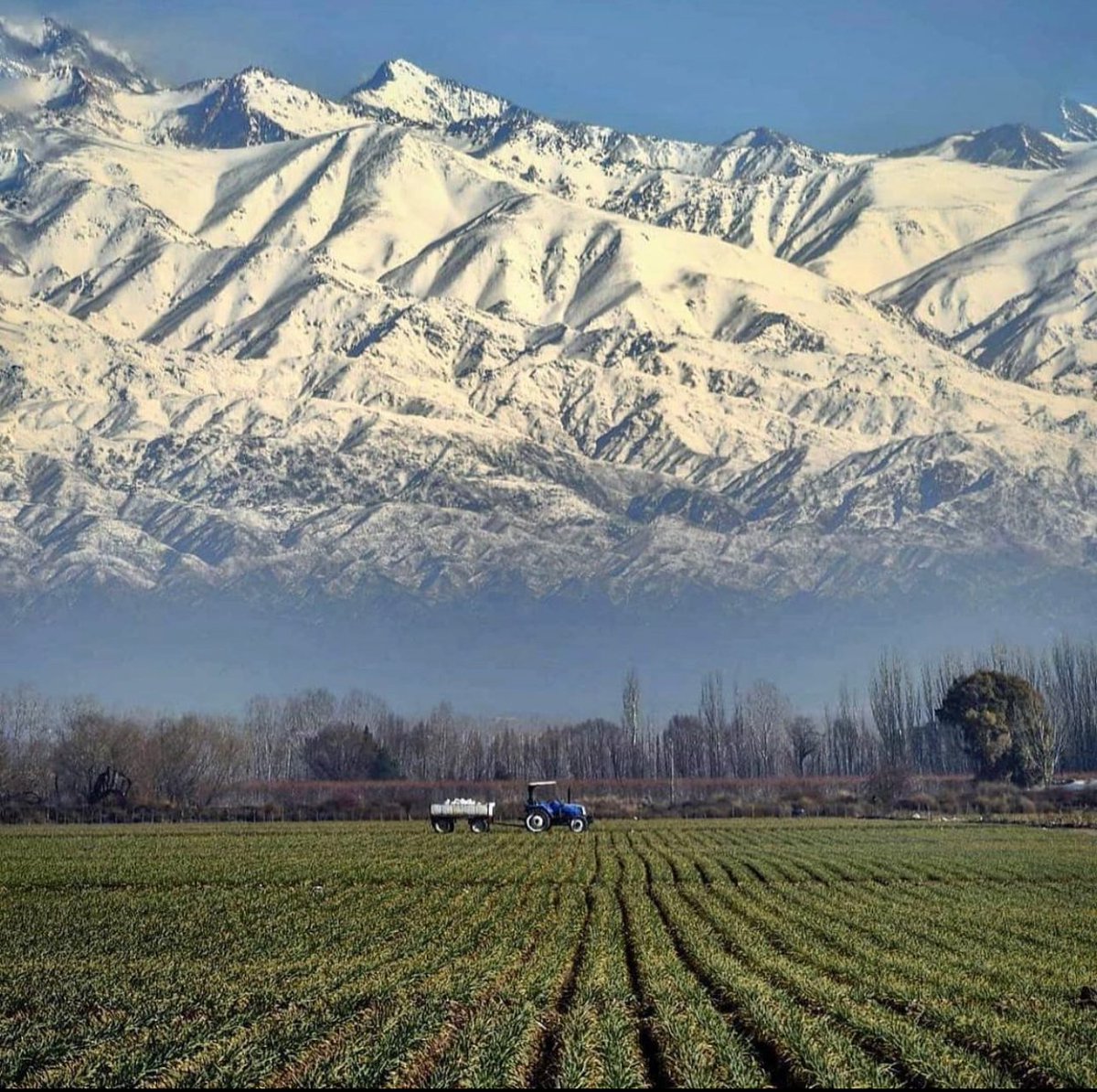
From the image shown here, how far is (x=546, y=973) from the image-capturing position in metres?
24.0

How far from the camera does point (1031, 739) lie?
110750 millimetres

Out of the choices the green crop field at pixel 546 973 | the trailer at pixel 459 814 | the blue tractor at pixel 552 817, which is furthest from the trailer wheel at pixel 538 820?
the green crop field at pixel 546 973

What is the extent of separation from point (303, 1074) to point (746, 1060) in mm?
4614

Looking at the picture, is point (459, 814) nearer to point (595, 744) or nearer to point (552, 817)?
point (552, 817)

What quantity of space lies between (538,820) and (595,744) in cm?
8610

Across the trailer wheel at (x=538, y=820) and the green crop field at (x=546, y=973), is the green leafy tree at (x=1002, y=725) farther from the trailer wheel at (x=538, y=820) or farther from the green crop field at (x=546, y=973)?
the green crop field at (x=546, y=973)

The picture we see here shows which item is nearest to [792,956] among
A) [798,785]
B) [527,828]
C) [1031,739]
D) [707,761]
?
[527,828]

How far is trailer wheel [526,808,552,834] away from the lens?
71.4 meters

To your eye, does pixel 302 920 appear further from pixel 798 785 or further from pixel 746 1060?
pixel 798 785

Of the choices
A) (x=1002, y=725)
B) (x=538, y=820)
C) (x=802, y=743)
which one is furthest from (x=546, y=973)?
(x=802, y=743)

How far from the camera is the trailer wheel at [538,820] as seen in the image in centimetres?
7138

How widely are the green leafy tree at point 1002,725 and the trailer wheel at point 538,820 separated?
149ft

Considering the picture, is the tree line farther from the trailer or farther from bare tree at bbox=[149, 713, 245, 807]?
the trailer

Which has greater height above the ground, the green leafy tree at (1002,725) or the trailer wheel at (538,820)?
the green leafy tree at (1002,725)
